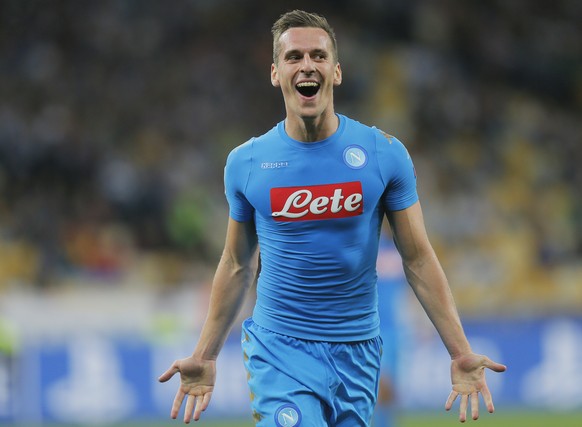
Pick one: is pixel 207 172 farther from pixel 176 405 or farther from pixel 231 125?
pixel 176 405

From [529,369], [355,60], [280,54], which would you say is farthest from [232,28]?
[280,54]

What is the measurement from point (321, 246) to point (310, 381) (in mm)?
548

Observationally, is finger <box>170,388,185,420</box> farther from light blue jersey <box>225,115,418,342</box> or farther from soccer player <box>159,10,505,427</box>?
light blue jersey <box>225,115,418,342</box>

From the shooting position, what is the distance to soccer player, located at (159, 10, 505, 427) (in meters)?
4.65

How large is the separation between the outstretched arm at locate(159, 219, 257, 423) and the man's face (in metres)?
0.61

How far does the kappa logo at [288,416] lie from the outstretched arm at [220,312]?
1.45 ft

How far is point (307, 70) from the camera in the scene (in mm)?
4570

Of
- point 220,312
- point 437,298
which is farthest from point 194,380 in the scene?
point 437,298

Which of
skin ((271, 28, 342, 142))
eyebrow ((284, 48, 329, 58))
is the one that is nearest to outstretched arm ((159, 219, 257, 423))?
skin ((271, 28, 342, 142))

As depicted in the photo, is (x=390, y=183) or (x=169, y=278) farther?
(x=169, y=278)

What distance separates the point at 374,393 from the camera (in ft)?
16.0

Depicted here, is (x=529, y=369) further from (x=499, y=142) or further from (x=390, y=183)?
(x=390, y=183)

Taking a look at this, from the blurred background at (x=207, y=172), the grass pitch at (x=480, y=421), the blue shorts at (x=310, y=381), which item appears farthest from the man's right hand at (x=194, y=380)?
the blurred background at (x=207, y=172)

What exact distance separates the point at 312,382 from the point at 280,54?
1.33 m
